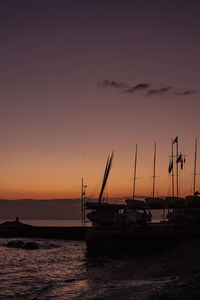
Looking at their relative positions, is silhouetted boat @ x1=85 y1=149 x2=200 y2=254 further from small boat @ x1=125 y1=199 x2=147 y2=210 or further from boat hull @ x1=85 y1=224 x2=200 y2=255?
small boat @ x1=125 y1=199 x2=147 y2=210

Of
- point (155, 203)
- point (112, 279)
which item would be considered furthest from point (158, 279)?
point (155, 203)

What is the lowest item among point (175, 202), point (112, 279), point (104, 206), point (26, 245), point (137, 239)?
point (26, 245)

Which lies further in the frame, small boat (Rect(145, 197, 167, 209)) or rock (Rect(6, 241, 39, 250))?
rock (Rect(6, 241, 39, 250))

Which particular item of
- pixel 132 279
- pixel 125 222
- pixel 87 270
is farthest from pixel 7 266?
pixel 132 279

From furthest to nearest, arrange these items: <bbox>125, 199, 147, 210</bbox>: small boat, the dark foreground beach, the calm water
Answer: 1. <bbox>125, 199, 147, 210</bbox>: small boat
2. the calm water
3. the dark foreground beach

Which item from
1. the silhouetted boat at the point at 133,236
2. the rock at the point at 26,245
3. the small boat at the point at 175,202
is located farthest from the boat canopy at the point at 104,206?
the rock at the point at 26,245

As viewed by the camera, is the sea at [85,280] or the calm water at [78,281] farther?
the calm water at [78,281]

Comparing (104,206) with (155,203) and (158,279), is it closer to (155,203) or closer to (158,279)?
(155,203)

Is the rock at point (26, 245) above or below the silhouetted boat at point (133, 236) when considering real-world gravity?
below

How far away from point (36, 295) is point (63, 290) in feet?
7.32

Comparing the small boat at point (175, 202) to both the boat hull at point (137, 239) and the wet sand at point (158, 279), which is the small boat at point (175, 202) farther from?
the wet sand at point (158, 279)

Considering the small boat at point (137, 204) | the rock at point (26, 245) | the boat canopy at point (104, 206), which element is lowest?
the rock at point (26, 245)

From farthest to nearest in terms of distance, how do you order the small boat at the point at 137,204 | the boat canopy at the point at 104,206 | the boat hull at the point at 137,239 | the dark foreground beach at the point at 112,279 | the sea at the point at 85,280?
the boat canopy at the point at 104,206
the small boat at the point at 137,204
the boat hull at the point at 137,239
the sea at the point at 85,280
the dark foreground beach at the point at 112,279

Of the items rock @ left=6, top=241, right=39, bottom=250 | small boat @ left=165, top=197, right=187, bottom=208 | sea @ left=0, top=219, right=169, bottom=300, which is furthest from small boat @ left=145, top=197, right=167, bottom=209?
rock @ left=6, top=241, right=39, bottom=250
